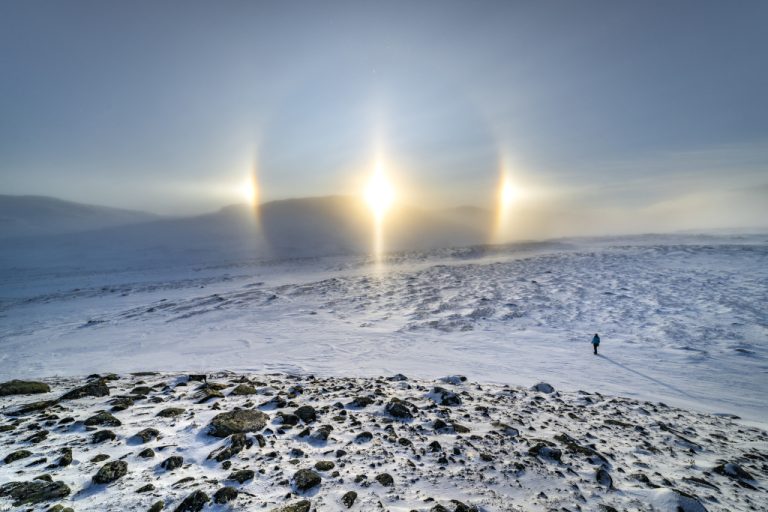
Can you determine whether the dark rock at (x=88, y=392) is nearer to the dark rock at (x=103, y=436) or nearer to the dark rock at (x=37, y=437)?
the dark rock at (x=37, y=437)

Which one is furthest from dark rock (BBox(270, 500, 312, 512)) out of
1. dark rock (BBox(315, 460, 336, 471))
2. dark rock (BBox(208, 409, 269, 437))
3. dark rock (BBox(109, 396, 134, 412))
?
dark rock (BBox(109, 396, 134, 412))

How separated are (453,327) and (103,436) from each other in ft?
46.1

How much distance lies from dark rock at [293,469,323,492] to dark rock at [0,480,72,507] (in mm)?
3013

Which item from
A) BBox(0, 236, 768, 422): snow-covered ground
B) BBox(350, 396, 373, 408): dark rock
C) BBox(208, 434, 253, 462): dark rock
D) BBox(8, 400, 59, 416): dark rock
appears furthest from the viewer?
BBox(0, 236, 768, 422): snow-covered ground

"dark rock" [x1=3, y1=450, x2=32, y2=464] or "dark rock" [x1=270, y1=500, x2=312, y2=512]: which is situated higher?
"dark rock" [x1=3, y1=450, x2=32, y2=464]

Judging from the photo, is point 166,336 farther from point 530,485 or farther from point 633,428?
point 633,428

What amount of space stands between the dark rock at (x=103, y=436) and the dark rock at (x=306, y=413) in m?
3.21

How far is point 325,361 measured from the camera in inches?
503

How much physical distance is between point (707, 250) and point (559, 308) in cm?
3224

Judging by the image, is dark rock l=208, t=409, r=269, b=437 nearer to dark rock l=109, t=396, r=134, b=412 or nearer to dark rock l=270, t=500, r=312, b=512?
dark rock l=270, t=500, r=312, b=512

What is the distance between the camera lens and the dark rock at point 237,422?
6.23 metres

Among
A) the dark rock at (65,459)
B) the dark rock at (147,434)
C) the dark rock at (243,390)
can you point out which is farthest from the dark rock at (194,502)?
the dark rock at (243,390)

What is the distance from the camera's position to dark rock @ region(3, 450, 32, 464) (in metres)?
5.23

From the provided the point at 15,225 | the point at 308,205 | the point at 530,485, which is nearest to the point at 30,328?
the point at 530,485
